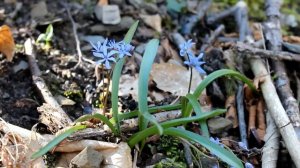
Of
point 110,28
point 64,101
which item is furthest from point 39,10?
point 64,101

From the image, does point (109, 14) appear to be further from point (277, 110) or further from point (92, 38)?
point (277, 110)

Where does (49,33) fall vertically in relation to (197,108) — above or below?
above

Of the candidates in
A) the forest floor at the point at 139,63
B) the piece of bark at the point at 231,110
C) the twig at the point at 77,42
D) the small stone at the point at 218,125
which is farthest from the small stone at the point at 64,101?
the piece of bark at the point at 231,110

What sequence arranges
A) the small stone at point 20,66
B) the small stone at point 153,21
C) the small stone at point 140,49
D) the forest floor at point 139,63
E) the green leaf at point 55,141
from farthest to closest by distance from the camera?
the small stone at point 153,21 < the small stone at point 140,49 < the small stone at point 20,66 < the forest floor at point 139,63 < the green leaf at point 55,141

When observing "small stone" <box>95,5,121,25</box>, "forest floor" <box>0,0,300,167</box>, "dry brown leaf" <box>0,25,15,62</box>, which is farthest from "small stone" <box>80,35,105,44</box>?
"dry brown leaf" <box>0,25,15,62</box>

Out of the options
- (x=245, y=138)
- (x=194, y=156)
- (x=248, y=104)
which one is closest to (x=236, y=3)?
(x=248, y=104)

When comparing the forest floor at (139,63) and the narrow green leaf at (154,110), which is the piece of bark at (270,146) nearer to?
the forest floor at (139,63)
